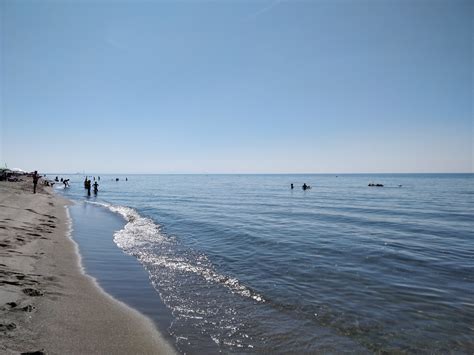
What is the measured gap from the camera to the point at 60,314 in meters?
6.23

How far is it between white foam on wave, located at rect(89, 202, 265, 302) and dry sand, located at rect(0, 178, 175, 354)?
2825mm

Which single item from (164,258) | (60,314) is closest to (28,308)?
(60,314)

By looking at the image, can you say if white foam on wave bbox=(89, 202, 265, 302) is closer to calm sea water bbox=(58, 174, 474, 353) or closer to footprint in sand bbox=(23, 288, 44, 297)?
calm sea water bbox=(58, 174, 474, 353)

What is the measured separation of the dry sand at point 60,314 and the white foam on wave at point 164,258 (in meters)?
2.82

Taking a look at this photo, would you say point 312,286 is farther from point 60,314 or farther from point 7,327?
point 7,327

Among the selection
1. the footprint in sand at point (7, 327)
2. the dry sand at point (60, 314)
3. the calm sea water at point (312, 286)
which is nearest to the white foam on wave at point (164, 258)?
the calm sea water at point (312, 286)

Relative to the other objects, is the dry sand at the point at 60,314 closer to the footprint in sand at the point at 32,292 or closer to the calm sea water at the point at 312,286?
the footprint in sand at the point at 32,292

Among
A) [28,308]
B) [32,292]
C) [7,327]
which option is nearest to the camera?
[7,327]

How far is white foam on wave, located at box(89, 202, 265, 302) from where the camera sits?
9.55 meters

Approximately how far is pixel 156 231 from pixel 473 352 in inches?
634

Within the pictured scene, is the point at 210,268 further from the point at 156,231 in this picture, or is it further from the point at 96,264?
the point at 156,231

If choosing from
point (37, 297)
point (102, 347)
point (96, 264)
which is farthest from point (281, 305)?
point (96, 264)

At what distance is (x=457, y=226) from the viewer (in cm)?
2106

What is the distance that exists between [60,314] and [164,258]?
6136 millimetres
